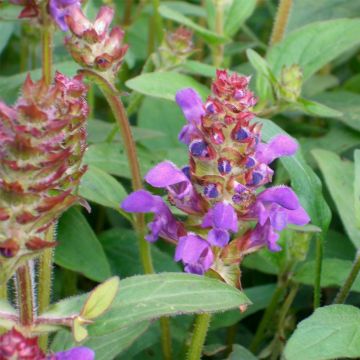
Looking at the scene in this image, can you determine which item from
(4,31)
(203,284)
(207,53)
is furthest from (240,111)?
(207,53)

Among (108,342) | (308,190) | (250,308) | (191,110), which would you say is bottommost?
(250,308)

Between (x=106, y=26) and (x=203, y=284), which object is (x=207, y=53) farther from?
(x=203, y=284)

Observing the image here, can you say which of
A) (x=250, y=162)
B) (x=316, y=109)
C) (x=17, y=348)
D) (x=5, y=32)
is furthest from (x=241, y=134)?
(x=5, y=32)

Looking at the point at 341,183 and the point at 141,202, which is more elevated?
the point at 141,202

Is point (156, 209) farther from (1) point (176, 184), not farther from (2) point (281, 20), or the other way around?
(2) point (281, 20)

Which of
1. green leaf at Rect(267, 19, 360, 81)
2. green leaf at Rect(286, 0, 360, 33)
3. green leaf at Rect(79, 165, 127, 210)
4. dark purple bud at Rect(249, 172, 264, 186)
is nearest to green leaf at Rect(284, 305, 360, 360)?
dark purple bud at Rect(249, 172, 264, 186)

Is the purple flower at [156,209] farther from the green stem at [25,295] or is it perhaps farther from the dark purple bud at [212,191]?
the green stem at [25,295]

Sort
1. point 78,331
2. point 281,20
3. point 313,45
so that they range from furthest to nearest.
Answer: point 281,20 → point 313,45 → point 78,331
